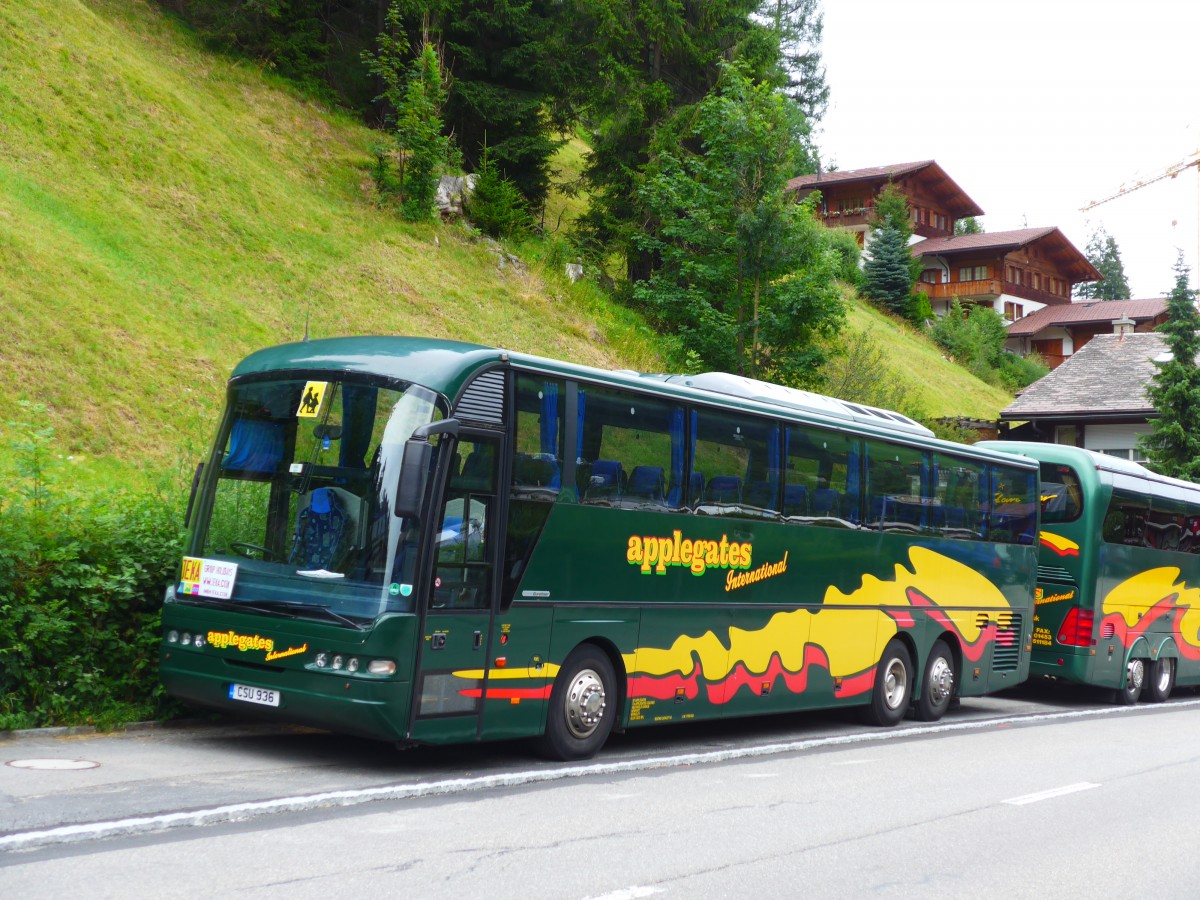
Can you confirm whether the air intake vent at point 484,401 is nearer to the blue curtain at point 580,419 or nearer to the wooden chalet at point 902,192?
the blue curtain at point 580,419

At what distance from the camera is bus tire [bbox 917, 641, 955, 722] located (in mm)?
15734

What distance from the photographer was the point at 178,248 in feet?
83.7

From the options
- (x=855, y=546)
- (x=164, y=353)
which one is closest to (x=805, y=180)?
(x=164, y=353)

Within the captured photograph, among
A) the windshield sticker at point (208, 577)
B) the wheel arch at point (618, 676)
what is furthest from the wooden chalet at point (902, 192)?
the windshield sticker at point (208, 577)

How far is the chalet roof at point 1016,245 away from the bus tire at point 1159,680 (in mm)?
59968

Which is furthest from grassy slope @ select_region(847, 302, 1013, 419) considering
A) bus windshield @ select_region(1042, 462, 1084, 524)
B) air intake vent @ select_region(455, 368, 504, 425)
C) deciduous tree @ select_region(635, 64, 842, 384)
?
air intake vent @ select_region(455, 368, 504, 425)

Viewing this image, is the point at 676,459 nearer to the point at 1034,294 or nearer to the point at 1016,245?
the point at 1016,245

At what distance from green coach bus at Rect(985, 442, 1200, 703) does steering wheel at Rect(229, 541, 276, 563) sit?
1333 cm

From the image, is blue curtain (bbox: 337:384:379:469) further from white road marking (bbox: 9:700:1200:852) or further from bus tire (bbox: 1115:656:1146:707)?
bus tire (bbox: 1115:656:1146:707)

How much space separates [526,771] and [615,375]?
3.44 meters

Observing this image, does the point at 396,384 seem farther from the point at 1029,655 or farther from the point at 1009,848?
the point at 1029,655

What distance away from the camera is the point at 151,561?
33.6ft

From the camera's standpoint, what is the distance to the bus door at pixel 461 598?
348 inches

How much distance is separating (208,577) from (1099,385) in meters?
43.7
